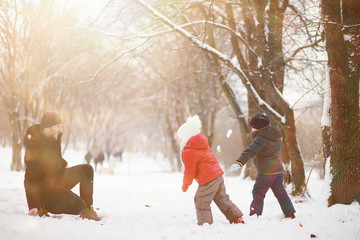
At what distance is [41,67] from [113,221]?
15.0 metres

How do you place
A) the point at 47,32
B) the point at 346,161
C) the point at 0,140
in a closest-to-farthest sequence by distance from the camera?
the point at 346,161
the point at 47,32
the point at 0,140

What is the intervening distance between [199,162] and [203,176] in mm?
189

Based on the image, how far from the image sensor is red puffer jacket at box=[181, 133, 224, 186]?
4336mm

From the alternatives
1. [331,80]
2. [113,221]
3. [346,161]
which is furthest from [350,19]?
[113,221]

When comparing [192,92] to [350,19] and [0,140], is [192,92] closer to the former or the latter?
[350,19]

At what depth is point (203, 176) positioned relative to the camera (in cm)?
435

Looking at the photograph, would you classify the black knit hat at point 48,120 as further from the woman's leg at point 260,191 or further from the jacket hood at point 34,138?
the woman's leg at point 260,191

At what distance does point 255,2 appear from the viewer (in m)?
7.54

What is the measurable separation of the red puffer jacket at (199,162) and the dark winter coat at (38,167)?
1.72m

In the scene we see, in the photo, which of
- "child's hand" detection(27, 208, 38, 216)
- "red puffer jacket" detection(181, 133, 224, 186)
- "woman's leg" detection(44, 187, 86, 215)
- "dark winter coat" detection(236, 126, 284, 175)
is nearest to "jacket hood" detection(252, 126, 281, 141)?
"dark winter coat" detection(236, 126, 284, 175)

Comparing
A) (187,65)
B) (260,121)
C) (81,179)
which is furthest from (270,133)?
(187,65)

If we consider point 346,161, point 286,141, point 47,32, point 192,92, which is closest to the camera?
point 346,161

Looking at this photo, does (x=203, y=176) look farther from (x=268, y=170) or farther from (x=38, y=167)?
(x=38, y=167)

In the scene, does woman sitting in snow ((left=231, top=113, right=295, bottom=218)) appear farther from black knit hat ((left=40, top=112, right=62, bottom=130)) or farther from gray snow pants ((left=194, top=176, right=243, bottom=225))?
black knit hat ((left=40, top=112, right=62, bottom=130))
